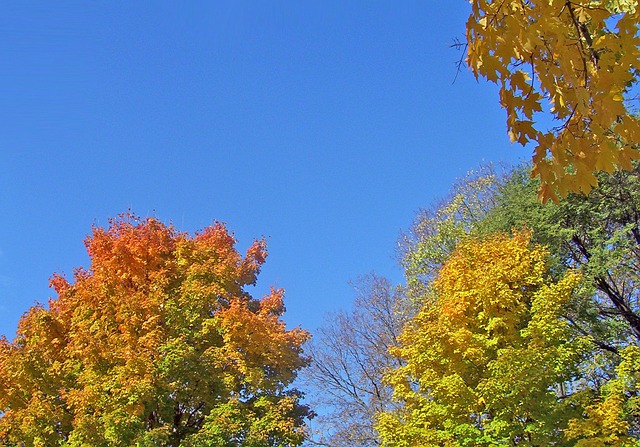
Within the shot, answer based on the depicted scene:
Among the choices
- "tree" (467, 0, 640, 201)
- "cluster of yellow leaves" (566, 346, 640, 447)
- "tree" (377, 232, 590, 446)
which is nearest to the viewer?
"tree" (467, 0, 640, 201)

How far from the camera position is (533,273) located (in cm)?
1512

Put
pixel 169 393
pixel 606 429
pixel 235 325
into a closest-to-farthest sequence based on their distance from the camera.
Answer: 1. pixel 606 429
2. pixel 169 393
3. pixel 235 325

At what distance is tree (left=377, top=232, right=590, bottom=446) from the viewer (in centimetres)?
1255

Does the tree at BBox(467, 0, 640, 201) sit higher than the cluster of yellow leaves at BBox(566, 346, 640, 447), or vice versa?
the cluster of yellow leaves at BBox(566, 346, 640, 447)

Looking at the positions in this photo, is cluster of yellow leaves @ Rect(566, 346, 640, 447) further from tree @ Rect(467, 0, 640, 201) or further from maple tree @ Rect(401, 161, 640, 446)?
tree @ Rect(467, 0, 640, 201)

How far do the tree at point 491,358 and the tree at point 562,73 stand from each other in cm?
997

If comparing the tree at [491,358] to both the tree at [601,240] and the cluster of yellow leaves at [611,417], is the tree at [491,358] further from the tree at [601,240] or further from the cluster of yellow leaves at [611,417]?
the tree at [601,240]

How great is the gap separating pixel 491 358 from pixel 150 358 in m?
8.03

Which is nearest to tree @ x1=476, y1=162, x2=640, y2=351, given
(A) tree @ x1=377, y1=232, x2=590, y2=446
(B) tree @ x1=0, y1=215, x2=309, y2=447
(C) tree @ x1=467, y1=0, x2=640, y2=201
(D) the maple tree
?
(D) the maple tree

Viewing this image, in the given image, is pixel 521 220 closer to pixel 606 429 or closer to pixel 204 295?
pixel 606 429

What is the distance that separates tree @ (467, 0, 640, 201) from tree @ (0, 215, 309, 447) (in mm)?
11150

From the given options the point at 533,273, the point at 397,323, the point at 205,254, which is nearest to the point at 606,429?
the point at 533,273

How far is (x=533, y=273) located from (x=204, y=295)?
843 cm

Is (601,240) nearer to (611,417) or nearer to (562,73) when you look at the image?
(611,417)
